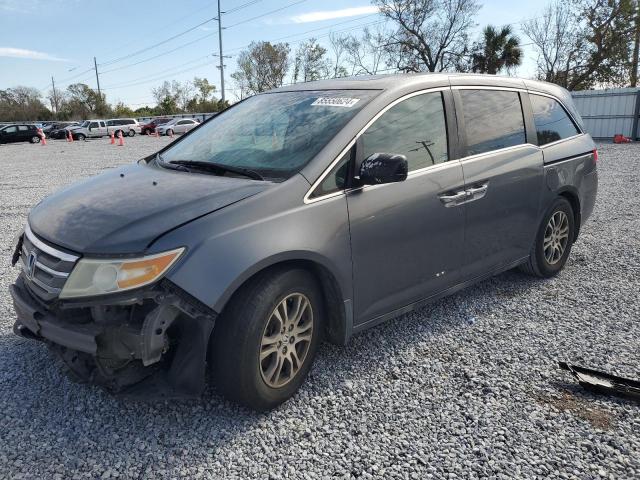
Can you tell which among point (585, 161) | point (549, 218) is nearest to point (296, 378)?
point (549, 218)

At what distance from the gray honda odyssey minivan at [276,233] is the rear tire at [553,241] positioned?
1.29ft

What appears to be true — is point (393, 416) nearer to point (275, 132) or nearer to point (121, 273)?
point (121, 273)

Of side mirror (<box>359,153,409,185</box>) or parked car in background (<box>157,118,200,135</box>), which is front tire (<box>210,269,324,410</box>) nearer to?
side mirror (<box>359,153,409,185</box>)

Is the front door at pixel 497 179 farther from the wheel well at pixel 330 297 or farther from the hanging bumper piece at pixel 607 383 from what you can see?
the wheel well at pixel 330 297

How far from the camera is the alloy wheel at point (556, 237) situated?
449cm

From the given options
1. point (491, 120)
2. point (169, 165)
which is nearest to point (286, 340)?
point (169, 165)

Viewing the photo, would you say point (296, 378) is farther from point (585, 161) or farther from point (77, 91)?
point (77, 91)

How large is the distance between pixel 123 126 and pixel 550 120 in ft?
141

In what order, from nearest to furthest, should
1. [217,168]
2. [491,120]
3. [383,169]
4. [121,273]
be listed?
[121,273] < [383,169] < [217,168] < [491,120]

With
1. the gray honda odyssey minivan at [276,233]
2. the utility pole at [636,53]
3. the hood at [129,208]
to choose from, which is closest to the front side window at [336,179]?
the gray honda odyssey minivan at [276,233]

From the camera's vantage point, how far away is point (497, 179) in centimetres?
371

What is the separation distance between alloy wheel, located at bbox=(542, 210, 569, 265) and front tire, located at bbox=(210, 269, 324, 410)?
2617mm

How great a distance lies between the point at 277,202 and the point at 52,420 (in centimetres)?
162

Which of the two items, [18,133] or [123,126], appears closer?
[18,133]
